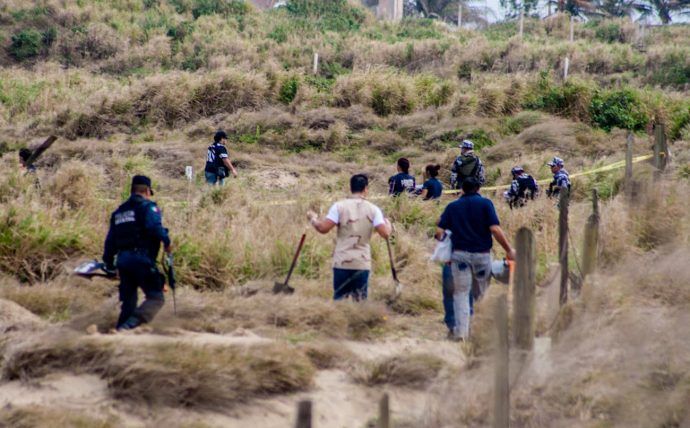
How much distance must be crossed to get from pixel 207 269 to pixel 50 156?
11.4 meters

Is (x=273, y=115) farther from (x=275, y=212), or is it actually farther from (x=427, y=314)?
(x=427, y=314)

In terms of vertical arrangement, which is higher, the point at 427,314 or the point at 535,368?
the point at 535,368

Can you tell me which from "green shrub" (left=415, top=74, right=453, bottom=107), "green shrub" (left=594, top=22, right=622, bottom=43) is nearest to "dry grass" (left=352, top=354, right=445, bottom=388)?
"green shrub" (left=415, top=74, right=453, bottom=107)

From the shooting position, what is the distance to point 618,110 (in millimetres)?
23453

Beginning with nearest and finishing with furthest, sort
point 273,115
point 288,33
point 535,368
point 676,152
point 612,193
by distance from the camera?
point 535,368
point 612,193
point 676,152
point 273,115
point 288,33

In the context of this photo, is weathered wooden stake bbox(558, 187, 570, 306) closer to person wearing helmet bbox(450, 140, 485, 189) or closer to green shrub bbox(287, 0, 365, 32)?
person wearing helmet bbox(450, 140, 485, 189)

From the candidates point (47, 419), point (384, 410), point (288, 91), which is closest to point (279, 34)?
point (288, 91)

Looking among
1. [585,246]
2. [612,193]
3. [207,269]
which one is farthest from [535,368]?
[612,193]

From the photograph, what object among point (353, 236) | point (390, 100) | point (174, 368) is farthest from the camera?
point (390, 100)

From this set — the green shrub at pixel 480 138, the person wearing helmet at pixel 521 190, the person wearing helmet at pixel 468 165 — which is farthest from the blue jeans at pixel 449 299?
the green shrub at pixel 480 138

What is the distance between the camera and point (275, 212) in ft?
43.7

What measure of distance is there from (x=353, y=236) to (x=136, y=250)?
2.19 meters

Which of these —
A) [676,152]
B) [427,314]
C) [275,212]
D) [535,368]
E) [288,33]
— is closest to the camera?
[535,368]

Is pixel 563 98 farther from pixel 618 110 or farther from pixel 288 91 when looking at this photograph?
pixel 288 91
